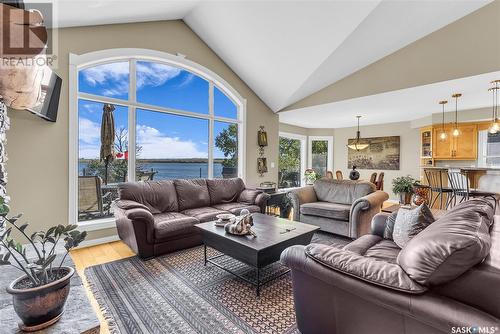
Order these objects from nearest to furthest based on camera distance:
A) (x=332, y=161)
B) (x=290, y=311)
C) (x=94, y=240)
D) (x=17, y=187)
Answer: (x=290, y=311), (x=17, y=187), (x=94, y=240), (x=332, y=161)

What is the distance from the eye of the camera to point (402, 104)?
5.03 meters

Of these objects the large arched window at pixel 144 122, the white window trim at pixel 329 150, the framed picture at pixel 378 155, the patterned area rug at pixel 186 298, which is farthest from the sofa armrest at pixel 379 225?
the white window trim at pixel 329 150

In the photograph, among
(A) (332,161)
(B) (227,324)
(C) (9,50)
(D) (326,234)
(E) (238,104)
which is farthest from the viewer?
(A) (332,161)

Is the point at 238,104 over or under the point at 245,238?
over

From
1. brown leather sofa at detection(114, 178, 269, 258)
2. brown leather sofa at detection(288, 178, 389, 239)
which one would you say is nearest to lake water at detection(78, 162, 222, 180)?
brown leather sofa at detection(114, 178, 269, 258)

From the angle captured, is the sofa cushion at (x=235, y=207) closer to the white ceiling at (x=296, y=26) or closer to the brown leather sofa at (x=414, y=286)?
the brown leather sofa at (x=414, y=286)

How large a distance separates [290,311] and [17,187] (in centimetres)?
342

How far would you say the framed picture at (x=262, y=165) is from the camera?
18.5 ft

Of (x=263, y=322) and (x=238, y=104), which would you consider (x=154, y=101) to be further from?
(x=263, y=322)

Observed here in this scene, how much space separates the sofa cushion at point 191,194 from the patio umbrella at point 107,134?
3.52 ft

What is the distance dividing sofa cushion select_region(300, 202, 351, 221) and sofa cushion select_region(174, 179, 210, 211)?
171cm

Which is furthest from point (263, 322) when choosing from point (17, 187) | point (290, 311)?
point (17, 187)

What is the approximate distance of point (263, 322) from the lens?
1814 mm

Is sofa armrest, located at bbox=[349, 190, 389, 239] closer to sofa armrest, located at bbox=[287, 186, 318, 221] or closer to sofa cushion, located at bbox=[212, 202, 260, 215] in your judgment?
sofa armrest, located at bbox=[287, 186, 318, 221]
